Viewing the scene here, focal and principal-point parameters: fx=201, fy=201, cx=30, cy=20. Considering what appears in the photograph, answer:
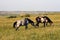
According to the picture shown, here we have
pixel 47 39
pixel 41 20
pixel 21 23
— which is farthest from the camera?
pixel 41 20

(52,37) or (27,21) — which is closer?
(52,37)

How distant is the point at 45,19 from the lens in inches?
906

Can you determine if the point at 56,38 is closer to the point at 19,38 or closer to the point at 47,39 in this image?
the point at 47,39

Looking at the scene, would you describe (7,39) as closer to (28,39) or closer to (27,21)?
(28,39)

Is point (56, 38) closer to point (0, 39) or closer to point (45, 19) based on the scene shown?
point (0, 39)

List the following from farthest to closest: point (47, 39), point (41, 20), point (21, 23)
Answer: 1. point (41, 20)
2. point (21, 23)
3. point (47, 39)

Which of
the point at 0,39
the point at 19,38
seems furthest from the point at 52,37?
the point at 0,39

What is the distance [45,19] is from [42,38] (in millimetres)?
9604

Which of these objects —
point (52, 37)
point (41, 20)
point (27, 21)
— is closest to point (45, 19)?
point (41, 20)

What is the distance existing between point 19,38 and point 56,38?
2.55m

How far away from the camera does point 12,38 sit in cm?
1402

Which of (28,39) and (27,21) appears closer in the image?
(28,39)

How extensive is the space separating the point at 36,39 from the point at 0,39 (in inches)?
99.7

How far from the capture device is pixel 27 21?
2012 cm
